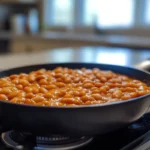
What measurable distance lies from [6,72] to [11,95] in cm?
22

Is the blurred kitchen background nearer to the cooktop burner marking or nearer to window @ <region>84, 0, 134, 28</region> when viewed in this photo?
window @ <region>84, 0, 134, 28</region>

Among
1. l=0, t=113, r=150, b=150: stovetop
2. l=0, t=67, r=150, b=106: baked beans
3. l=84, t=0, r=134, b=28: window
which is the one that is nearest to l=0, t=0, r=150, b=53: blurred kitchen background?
l=84, t=0, r=134, b=28: window

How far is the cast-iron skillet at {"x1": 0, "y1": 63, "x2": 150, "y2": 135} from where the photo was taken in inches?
24.3

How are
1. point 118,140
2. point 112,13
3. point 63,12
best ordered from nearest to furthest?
point 118,140 < point 112,13 < point 63,12

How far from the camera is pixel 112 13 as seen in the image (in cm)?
377

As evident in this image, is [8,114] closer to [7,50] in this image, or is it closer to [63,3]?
[7,50]

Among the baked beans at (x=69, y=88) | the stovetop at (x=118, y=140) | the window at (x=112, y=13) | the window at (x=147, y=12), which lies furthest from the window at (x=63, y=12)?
the stovetop at (x=118, y=140)

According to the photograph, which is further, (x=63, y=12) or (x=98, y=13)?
(x=63, y=12)

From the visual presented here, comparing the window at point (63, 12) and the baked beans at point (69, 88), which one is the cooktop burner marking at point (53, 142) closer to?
the baked beans at point (69, 88)

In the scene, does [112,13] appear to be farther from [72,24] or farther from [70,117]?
[70,117]

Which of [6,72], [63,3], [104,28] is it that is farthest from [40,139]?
[63,3]

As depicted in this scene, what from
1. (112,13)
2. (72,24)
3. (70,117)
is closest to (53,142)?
(70,117)

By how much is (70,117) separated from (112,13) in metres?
3.30

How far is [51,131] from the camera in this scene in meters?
0.64
